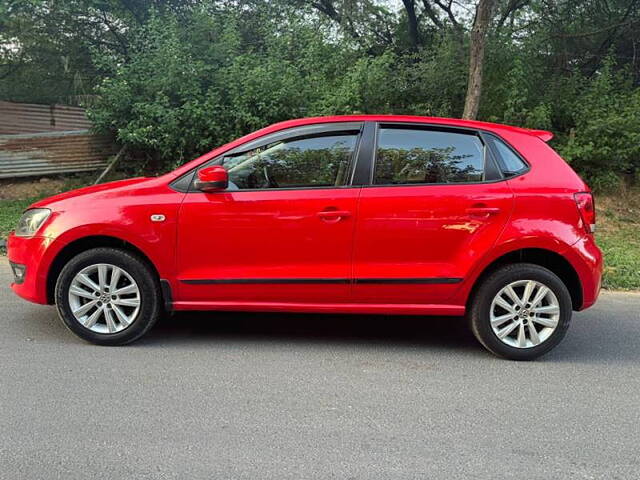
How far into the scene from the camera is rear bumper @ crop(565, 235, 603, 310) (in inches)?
162

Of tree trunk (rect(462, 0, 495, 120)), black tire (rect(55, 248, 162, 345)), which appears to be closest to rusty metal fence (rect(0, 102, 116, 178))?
tree trunk (rect(462, 0, 495, 120))

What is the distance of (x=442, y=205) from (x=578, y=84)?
921 cm

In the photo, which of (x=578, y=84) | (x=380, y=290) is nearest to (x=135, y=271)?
(x=380, y=290)

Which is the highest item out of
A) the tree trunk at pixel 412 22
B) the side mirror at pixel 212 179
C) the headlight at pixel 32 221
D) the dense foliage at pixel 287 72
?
the tree trunk at pixel 412 22

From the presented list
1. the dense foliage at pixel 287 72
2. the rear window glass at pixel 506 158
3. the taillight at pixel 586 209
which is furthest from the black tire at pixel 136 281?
the dense foliage at pixel 287 72

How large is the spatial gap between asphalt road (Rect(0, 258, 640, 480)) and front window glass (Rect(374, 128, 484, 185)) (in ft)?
4.44

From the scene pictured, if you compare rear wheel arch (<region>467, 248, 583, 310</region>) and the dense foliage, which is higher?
the dense foliage

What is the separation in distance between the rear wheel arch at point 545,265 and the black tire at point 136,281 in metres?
2.41

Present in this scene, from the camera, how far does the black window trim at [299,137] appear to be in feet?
13.8

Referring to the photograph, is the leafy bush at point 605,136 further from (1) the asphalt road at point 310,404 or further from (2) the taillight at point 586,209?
(2) the taillight at point 586,209

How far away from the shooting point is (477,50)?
A: 9.38 meters

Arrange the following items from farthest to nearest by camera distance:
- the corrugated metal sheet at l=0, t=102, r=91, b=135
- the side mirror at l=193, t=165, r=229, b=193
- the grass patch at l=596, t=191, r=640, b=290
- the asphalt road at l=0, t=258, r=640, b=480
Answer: the corrugated metal sheet at l=0, t=102, r=91, b=135 < the grass patch at l=596, t=191, r=640, b=290 < the side mirror at l=193, t=165, r=229, b=193 < the asphalt road at l=0, t=258, r=640, b=480

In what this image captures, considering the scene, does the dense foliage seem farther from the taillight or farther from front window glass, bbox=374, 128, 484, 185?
the taillight

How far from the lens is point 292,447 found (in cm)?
292
